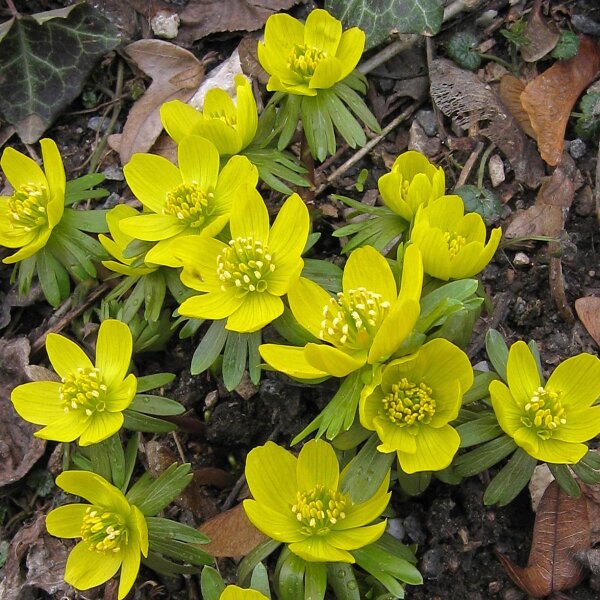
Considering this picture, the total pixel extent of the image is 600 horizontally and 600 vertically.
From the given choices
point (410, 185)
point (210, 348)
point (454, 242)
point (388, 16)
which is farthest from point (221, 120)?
point (388, 16)

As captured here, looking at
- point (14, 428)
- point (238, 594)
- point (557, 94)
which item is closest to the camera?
point (238, 594)

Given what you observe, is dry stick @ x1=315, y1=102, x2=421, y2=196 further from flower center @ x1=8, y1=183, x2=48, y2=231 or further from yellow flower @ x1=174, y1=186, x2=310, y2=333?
flower center @ x1=8, y1=183, x2=48, y2=231

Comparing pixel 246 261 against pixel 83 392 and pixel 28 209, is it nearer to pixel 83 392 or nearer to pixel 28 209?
pixel 83 392

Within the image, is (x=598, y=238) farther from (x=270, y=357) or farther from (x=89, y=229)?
(x=89, y=229)

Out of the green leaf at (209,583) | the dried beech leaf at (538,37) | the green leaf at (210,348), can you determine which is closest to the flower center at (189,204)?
the green leaf at (210,348)

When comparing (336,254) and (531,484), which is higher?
(336,254)

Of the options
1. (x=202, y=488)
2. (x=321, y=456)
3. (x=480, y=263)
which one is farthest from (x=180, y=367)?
(x=480, y=263)
